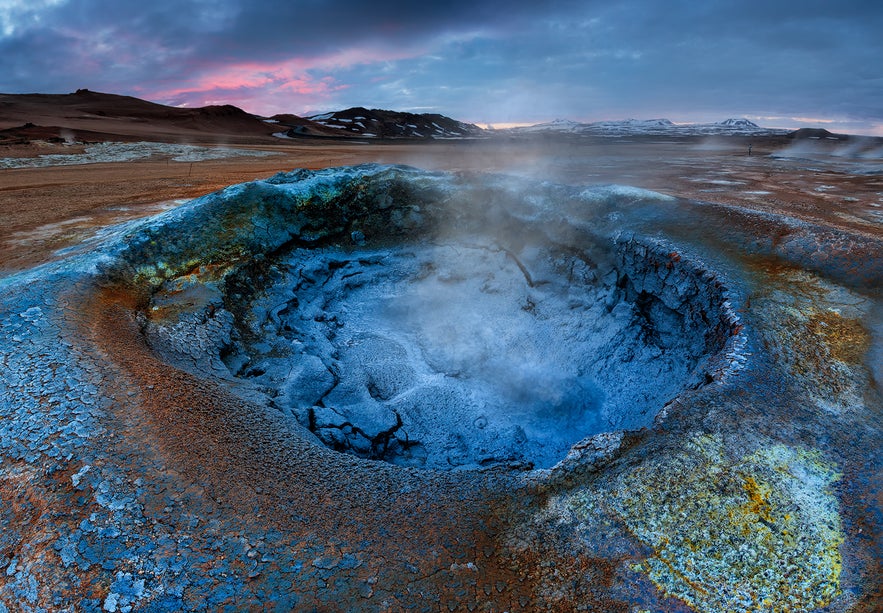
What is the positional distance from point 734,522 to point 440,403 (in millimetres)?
3218

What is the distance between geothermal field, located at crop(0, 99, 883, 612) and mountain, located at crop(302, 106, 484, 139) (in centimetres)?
4716

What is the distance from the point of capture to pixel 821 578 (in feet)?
6.97

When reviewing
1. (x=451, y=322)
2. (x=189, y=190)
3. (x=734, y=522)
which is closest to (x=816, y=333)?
(x=734, y=522)

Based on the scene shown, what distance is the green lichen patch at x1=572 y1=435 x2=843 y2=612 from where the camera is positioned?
2104mm

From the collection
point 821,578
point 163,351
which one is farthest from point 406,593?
point 163,351

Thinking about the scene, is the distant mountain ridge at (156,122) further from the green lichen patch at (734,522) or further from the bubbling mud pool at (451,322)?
the green lichen patch at (734,522)

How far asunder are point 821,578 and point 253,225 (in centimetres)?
682

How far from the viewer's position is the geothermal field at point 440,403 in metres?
2.19

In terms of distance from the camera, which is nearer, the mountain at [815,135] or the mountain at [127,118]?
the mountain at [127,118]

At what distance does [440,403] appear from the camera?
5.23 meters

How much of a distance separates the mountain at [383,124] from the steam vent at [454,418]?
48.0 m

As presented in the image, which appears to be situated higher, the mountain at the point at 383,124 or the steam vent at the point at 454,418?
the mountain at the point at 383,124

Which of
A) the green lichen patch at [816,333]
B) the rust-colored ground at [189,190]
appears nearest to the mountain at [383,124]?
the rust-colored ground at [189,190]

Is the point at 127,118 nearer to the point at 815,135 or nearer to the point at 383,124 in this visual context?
the point at 383,124
